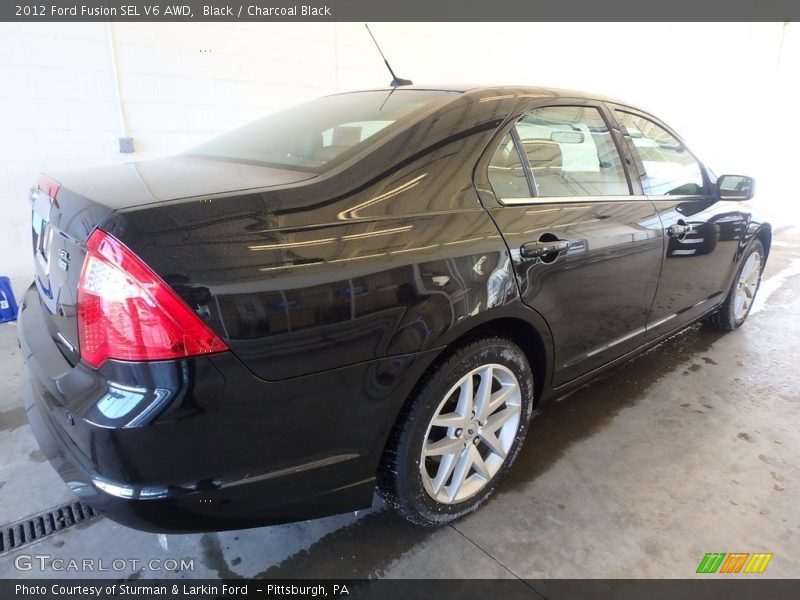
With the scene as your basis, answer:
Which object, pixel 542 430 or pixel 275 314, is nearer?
pixel 275 314

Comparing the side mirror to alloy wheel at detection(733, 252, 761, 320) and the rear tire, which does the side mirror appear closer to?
the rear tire

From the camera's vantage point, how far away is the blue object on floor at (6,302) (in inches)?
129

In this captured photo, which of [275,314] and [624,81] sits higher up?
[624,81]

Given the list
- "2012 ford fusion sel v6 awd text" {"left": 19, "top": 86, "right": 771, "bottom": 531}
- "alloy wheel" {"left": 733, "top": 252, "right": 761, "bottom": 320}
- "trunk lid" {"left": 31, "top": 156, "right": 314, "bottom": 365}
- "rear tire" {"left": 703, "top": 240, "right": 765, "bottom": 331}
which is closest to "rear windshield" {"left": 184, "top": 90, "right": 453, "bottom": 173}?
"2012 ford fusion sel v6 awd text" {"left": 19, "top": 86, "right": 771, "bottom": 531}

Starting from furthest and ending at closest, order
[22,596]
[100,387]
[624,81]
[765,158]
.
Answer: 1. [765,158]
2. [624,81]
3. [22,596]
4. [100,387]

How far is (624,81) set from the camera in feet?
26.2

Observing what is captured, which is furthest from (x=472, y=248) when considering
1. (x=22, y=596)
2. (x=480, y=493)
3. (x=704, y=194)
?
(x=704, y=194)

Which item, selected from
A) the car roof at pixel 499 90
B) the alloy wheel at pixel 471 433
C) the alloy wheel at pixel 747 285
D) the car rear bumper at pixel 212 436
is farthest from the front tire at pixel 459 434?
the alloy wheel at pixel 747 285

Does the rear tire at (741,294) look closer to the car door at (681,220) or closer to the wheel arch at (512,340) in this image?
the car door at (681,220)

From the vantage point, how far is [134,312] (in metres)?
1.08

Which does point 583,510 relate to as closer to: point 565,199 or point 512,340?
point 512,340

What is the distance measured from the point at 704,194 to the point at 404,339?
7.66 ft

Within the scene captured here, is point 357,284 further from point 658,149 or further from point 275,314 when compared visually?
point 658,149

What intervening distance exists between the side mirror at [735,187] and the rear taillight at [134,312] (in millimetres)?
2917
